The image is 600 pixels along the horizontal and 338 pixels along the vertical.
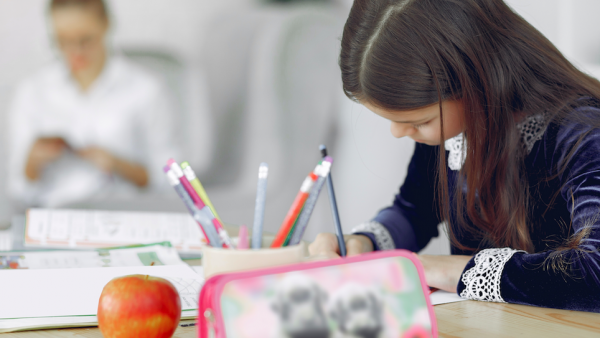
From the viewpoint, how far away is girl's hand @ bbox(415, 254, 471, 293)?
61cm

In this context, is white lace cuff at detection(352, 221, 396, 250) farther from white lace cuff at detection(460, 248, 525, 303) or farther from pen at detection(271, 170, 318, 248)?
pen at detection(271, 170, 318, 248)

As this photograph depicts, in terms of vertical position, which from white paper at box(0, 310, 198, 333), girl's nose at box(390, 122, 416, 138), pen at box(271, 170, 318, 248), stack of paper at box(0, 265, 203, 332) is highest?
girl's nose at box(390, 122, 416, 138)

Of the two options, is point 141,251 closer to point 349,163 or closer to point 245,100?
point 349,163

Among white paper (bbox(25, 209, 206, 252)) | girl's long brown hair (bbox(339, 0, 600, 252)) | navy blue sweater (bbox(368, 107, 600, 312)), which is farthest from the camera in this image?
white paper (bbox(25, 209, 206, 252))

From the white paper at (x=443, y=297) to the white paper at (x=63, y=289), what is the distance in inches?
10.7

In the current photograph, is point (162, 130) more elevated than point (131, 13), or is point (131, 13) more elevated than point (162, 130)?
point (131, 13)

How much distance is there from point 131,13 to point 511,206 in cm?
185

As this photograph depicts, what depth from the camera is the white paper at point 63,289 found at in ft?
1.60

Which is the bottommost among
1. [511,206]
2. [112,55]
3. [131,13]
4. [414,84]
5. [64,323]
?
[64,323]

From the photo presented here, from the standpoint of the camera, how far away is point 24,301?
506 millimetres

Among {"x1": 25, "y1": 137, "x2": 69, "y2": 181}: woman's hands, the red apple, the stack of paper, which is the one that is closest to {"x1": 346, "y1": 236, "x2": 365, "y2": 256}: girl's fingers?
the stack of paper

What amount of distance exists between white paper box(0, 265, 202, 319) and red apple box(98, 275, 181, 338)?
9 centimetres

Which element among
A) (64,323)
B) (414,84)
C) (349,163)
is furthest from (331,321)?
(349,163)

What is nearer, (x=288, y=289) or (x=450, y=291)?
(x=288, y=289)
